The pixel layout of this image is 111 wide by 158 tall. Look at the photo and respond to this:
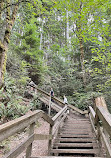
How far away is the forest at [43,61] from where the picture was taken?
6195mm

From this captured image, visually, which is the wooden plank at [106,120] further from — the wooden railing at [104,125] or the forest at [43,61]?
the forest at [43,61]

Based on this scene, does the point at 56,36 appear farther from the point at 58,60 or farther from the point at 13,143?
the point at 13,143

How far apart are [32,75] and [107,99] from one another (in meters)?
7.83

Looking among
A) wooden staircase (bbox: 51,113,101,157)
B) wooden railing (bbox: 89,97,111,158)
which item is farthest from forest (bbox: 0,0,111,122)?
wooden railing (bbox: 89,97,111,158)

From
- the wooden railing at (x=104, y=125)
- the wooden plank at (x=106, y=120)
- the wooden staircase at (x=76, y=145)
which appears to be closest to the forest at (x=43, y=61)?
the wooden staircase at (x=76, y=145)

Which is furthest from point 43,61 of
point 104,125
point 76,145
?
point 104,125

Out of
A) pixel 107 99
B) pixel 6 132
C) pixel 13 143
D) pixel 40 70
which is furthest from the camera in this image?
pixel 40 70

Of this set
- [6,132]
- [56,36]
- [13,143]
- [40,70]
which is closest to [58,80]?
[40,70]

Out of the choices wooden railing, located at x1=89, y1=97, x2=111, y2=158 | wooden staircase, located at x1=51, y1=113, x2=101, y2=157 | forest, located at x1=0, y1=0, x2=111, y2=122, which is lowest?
wooden staircase, located at x1=51, y1=113, x2=101, y2=157

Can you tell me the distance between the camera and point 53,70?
47.5 feet

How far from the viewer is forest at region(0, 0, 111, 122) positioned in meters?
6.20

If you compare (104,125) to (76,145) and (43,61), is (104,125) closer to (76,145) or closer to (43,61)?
(76,145)

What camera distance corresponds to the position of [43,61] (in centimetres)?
1305

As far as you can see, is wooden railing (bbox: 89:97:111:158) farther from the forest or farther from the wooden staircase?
the forest
